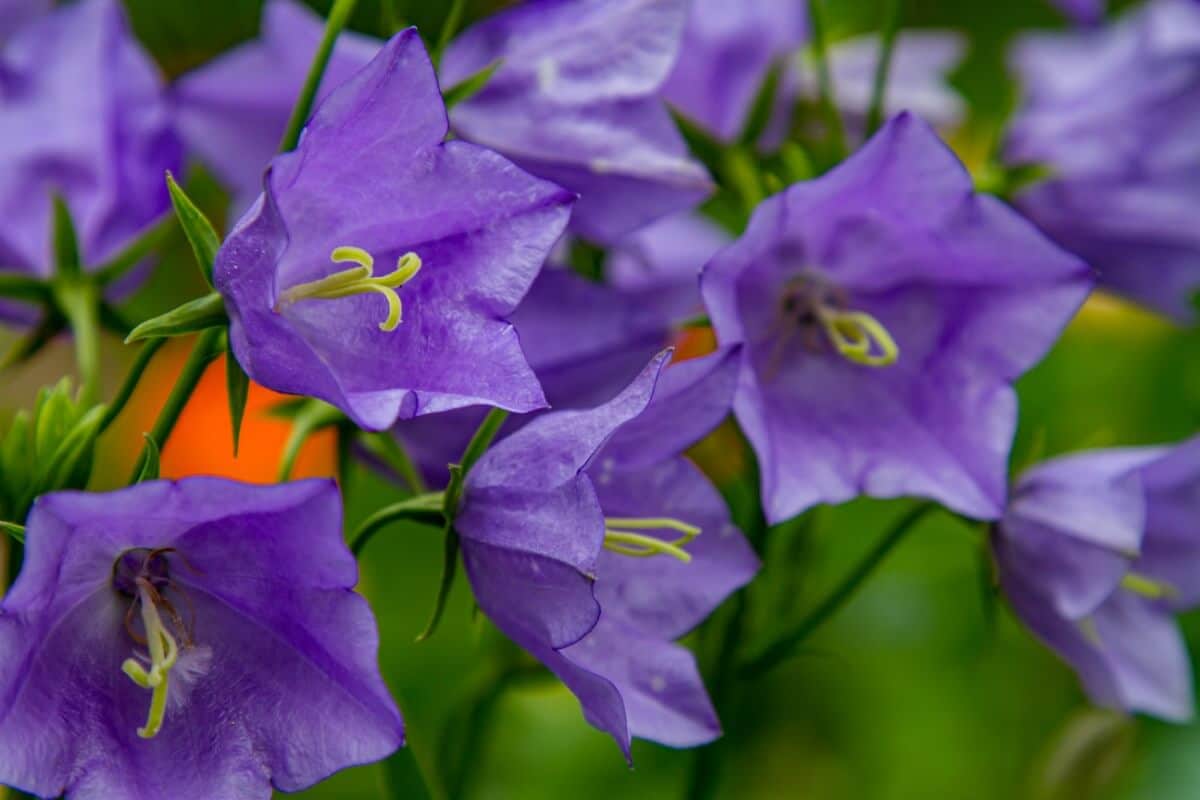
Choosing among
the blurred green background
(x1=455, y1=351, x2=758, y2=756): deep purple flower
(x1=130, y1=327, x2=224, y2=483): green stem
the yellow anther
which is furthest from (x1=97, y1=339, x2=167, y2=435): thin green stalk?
the blurred green background

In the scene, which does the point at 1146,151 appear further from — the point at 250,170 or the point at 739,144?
the point at 250,170

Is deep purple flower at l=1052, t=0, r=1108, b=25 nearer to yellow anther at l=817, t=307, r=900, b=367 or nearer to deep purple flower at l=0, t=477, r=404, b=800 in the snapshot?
yellow anther at l=817, t=307, r=900, b=367

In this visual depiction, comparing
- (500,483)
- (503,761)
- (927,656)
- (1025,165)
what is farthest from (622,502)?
(927,656)

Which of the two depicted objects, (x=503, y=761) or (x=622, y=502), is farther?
(x=503, y=761)

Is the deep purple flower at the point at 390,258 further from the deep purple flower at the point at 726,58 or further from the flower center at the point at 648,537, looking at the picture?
the deep purple flower at the point at 726,58

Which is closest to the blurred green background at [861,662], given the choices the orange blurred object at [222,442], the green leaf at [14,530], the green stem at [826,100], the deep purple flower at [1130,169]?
the orange blurred object at [222,442]

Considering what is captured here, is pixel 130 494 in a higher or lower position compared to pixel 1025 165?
higher

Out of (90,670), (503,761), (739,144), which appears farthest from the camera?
(503,761)
